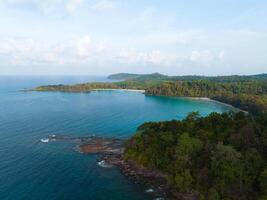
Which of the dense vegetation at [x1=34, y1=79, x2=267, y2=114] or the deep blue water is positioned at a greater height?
the dense vegetation at [x1=34, y1=79, x2=267, y2=114]

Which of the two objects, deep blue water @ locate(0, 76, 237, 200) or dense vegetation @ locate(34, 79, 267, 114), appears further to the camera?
dense vegetation @ locate(34, 79, 267, 114)

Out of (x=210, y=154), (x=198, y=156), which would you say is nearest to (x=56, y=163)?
(x=198, y=156)

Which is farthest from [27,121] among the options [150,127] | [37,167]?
[150,127]

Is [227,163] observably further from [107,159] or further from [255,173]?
[107,159]

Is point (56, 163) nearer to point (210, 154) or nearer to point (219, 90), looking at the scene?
point (210, 154)

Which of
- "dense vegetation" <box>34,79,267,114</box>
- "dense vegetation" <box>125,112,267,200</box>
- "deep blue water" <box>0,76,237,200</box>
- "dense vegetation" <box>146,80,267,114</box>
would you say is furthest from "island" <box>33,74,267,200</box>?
"dense vegetation" <box>146,80,267,114</box>

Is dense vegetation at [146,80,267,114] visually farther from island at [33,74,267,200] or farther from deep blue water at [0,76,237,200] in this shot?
island at [33,74,267,200]

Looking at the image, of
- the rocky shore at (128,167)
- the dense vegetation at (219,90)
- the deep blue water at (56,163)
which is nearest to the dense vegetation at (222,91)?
the dense vegetation at (219,90)

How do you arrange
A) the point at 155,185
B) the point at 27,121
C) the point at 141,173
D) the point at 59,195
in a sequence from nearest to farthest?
the point at 59,195, the point at 155,185, the point at 141,173, the point at 27,121
